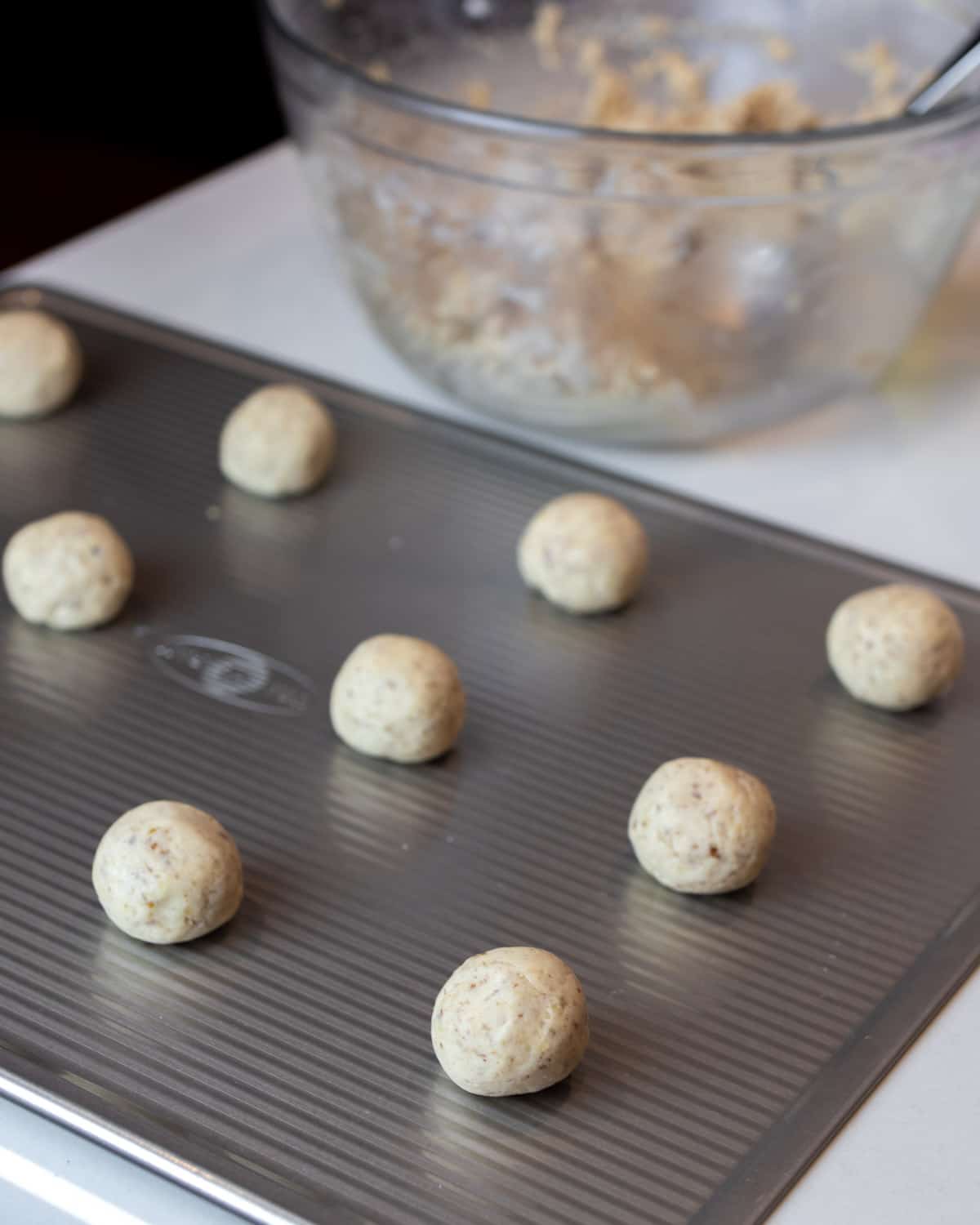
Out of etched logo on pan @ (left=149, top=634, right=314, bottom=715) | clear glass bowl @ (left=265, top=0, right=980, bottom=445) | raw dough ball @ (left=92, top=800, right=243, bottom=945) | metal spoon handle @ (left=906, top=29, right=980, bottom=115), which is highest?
metal spoon handle @ (left=906, top=29, right=980, bottom=115)

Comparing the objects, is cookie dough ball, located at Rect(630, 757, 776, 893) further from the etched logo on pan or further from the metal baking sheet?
the etched logo on pan

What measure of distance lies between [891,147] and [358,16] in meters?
0.56

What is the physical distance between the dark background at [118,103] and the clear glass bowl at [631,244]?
2.06 m

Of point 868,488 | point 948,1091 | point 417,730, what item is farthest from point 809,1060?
point 868,488

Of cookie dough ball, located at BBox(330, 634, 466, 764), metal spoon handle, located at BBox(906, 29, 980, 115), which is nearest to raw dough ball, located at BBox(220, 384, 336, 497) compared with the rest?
cookie dough ball, located at BBox(330, 634, 466, 764)

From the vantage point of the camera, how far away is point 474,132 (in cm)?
112

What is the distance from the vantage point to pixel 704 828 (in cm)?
90

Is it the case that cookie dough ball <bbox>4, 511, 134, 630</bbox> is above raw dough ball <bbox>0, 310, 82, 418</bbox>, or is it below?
below

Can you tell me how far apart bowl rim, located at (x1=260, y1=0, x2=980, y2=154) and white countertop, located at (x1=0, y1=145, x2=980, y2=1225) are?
0.29 meters

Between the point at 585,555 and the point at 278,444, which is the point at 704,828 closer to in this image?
the point at 585,555

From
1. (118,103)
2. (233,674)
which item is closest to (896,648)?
(233,674)

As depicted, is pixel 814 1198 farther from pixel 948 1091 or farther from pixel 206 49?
pixel 206 49

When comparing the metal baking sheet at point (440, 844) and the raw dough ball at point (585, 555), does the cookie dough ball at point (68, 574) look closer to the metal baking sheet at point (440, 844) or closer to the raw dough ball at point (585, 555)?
the metal baking sheet at point (440, 844)

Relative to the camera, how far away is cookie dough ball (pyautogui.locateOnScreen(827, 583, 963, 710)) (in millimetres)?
1030
